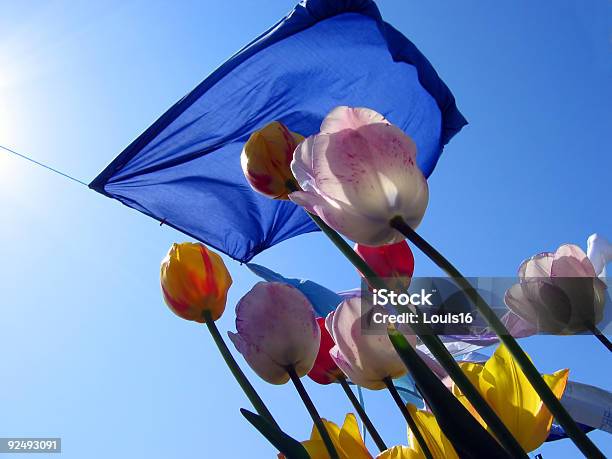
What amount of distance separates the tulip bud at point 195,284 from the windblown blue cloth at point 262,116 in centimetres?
127

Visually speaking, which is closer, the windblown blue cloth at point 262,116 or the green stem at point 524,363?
the green stem at point 524,363

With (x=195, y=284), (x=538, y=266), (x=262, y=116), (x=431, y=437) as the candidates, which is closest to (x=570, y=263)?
(x=538, y=266)

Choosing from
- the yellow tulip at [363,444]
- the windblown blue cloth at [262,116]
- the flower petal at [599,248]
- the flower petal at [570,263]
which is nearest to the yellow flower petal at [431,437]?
the yellow tulip at [363,444]

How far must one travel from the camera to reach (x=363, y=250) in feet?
1.14

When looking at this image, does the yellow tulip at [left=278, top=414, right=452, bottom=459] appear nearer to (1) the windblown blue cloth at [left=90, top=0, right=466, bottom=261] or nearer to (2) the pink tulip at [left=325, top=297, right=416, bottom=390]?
(2) the pink tulip at [left=325, top=297, right=416, bottom=390]

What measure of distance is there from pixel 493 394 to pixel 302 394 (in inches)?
4.2

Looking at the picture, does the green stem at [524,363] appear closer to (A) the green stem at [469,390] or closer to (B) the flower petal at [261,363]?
(A) the green stem at [469,390]

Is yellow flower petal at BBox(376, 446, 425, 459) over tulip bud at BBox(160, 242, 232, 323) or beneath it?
beneath

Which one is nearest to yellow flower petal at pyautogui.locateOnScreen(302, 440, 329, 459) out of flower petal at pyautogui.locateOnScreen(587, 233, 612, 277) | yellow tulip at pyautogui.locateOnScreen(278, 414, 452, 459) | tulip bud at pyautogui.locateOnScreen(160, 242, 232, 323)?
yellow tulip at pyautogui.locateOnScreen(278, 414, 452, 459)

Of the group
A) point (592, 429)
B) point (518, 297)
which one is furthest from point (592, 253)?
point (592, 429)

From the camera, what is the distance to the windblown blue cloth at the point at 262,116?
5.47 feet

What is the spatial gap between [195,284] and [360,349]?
134 mm

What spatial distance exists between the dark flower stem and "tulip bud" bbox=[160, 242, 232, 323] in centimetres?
23

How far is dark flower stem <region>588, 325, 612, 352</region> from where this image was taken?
11.4 inches
